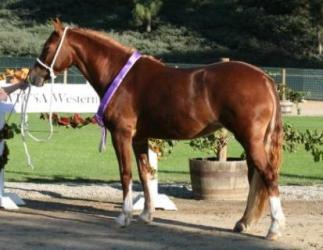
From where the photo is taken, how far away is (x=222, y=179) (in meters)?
12.5

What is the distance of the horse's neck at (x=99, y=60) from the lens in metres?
10.2

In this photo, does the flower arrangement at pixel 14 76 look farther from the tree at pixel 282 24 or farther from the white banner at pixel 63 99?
the tree at pixel 282 24

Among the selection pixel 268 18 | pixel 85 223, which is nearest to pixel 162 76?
pixel 85 223

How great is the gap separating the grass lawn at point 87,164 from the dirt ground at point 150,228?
333 cm

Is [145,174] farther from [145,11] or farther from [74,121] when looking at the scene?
[145,11]

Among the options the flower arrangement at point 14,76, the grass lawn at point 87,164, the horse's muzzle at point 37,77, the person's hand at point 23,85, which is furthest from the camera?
the grass lawn at point 87,164

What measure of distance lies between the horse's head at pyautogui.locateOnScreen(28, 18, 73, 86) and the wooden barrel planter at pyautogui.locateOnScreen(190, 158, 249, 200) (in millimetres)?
3165

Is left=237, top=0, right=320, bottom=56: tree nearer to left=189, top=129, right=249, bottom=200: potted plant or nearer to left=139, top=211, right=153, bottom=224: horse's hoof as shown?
left=189, top=129, right=249, bottom=200: potted plant

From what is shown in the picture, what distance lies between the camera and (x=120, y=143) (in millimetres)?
9953

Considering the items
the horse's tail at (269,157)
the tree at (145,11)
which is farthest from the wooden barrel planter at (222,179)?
the tree at (145,11)

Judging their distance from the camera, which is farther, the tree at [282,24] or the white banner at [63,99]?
the tree at [282,24]

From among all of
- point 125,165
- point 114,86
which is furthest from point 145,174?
point 114,86

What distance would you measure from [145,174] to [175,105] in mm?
1255

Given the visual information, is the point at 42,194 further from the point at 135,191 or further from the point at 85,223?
the point at 85,223
